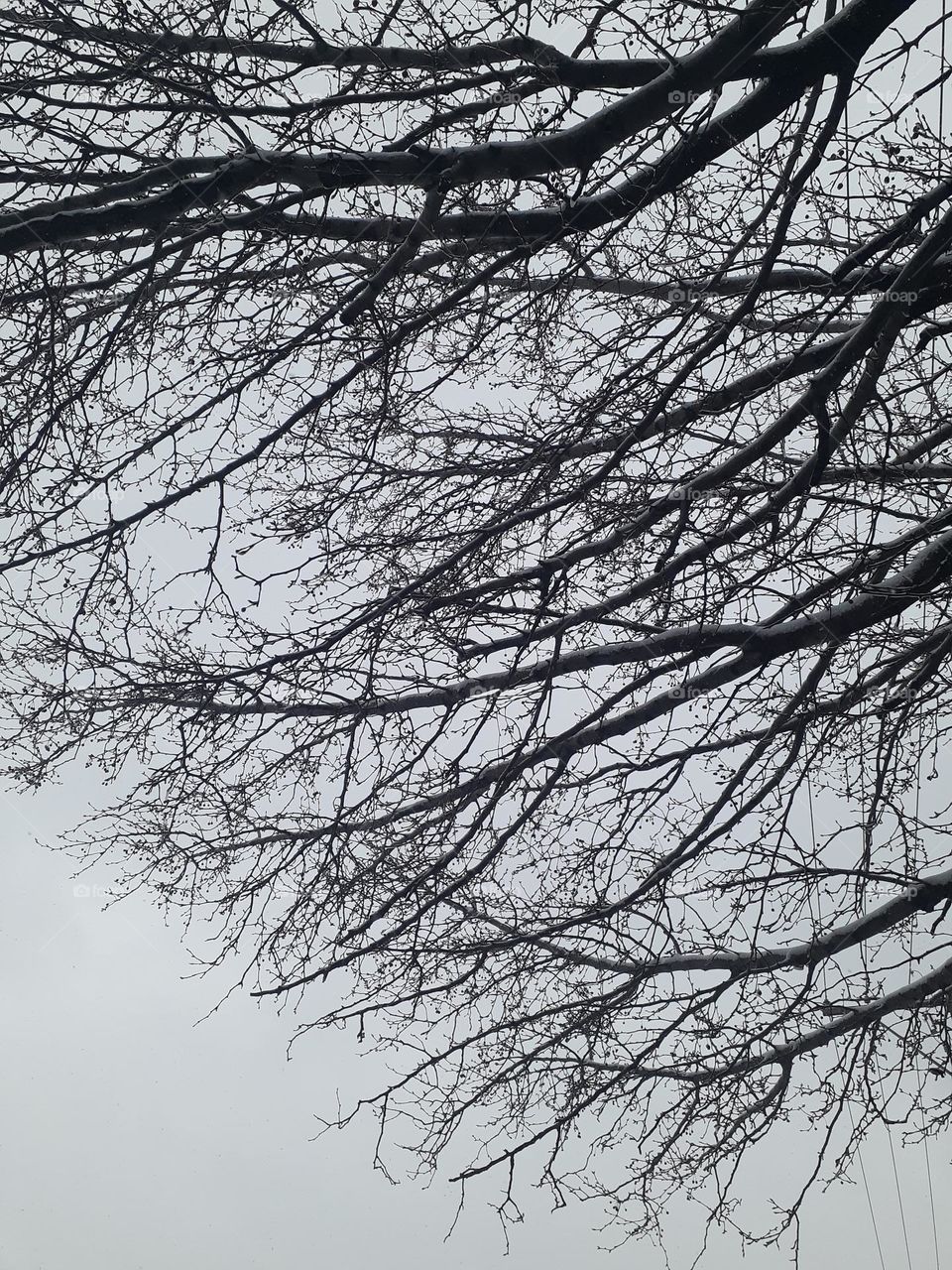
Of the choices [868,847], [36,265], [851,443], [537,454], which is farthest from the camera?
[868,847]

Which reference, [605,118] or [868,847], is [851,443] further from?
[868,847]

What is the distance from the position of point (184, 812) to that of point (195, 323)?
2.19m

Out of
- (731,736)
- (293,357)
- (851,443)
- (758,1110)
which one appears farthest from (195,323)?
(758,1110)

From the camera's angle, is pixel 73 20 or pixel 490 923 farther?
pixel 490 923

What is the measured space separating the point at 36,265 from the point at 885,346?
307cm

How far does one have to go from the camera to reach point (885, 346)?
3461 mm

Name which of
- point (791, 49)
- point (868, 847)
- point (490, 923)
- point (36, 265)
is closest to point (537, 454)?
point (791, 49)

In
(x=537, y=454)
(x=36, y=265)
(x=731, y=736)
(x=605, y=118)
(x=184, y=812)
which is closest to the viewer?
(x=605, y=118)

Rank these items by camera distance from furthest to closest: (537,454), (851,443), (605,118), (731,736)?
1. (731,736)
2. (537,454)
3. (851,443)
4. (605,118)

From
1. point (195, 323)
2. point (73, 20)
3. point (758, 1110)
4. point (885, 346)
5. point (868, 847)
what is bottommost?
point (758, 1110)

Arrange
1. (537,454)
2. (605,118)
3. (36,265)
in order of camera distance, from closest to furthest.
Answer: (605,118) < (36,265) < (537,454)

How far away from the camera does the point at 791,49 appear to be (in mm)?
3129

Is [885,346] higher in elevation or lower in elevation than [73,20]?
lower

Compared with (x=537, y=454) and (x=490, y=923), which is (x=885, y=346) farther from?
(x=490, y=923)
